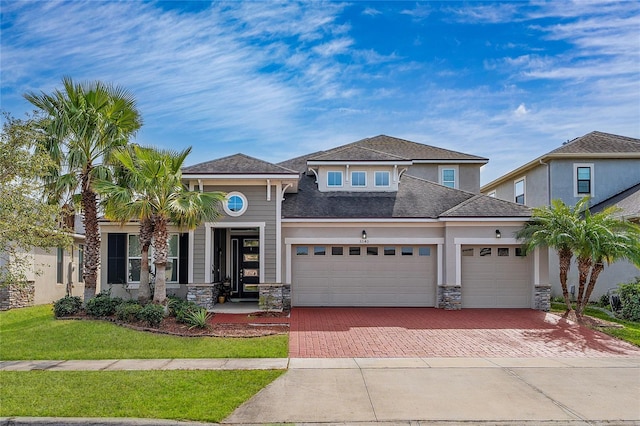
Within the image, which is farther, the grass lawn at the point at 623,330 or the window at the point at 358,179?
the window at the point at 358,179

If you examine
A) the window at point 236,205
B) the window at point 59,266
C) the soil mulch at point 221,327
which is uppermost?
the window at point 236,205

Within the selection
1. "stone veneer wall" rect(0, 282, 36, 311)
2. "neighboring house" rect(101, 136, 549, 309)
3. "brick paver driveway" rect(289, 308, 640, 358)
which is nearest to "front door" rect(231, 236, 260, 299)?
"neighboring house" rect(101, 136, 549, 309)

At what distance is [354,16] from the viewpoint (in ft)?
40.6

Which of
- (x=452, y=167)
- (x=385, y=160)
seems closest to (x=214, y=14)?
(x=385, y=160)

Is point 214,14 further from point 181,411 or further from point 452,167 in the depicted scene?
point 452,167

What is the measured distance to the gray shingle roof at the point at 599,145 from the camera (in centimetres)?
2055

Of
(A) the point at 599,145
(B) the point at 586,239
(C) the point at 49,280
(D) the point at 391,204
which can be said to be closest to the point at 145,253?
(D) the point at 391,204

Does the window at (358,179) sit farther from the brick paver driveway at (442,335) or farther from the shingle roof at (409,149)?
the brick paver driveway at (442,335)

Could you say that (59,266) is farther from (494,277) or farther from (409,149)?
(494,277)

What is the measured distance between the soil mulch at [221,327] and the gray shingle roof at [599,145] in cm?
1501

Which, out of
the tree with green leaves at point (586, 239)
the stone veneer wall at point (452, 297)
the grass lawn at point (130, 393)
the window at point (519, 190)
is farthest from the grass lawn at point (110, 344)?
the window at point (519, 190)

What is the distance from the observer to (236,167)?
15336 millimetres

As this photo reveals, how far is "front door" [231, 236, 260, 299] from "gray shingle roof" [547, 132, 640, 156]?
13733 mm

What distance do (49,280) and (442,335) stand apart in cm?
1688
